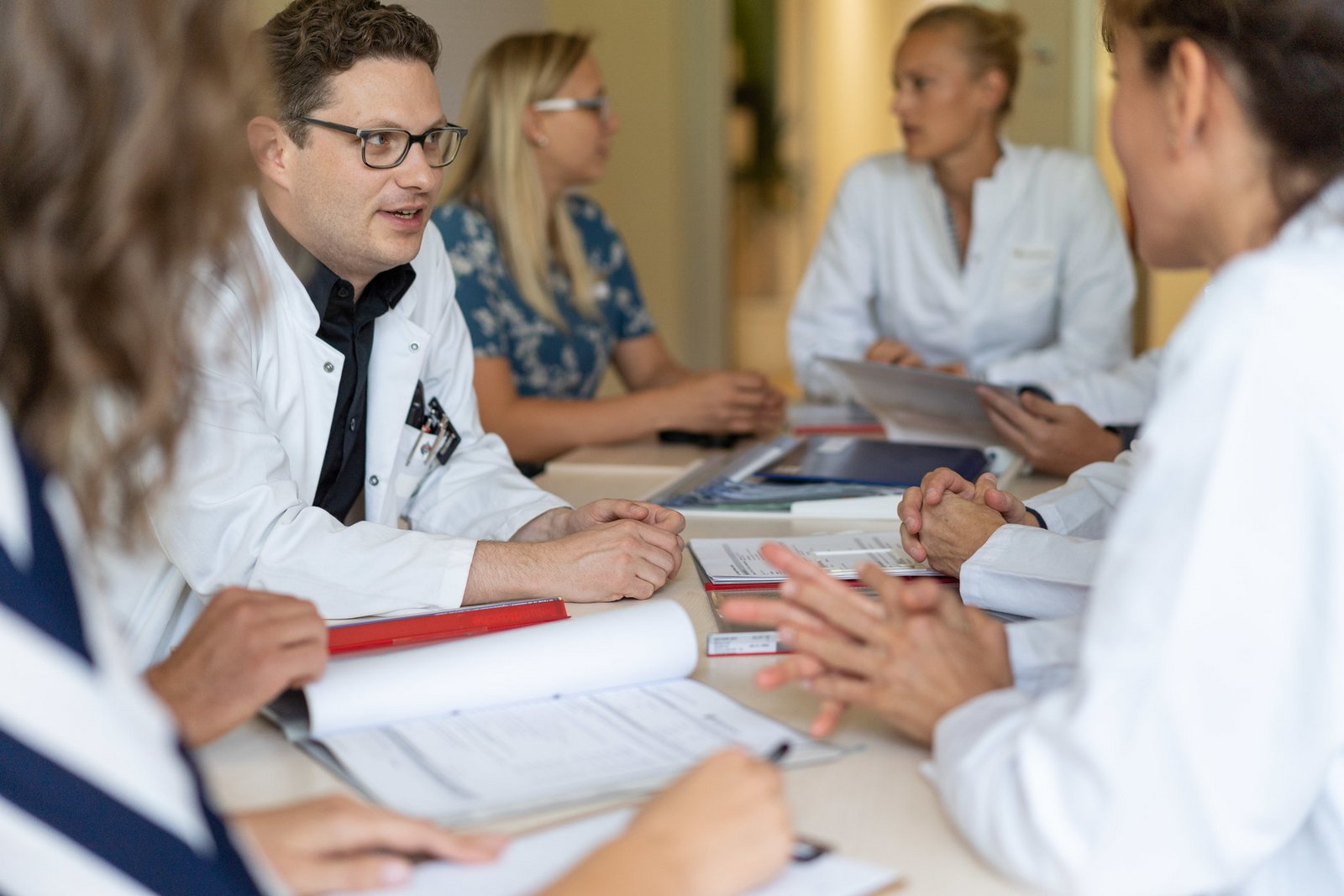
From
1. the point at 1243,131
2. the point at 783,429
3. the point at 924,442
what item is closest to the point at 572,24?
the point at 783,429

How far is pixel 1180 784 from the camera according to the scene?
2.52 feet

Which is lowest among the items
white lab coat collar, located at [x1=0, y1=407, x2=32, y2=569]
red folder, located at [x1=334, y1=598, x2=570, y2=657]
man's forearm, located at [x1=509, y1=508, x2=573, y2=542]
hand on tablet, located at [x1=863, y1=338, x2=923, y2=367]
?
man's forearm, located at [x1=509, y1=508, x2=573, y2=542]

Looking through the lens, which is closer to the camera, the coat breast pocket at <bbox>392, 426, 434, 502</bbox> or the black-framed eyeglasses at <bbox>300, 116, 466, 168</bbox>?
the black-framed eyeglasses at <bbox>300, 116, 466, 168</bbox>

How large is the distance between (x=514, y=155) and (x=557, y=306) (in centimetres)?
Answer: 34

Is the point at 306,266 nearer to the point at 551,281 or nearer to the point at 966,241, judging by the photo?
the point at 551,281

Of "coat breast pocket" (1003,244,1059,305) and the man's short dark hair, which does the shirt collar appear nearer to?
the man's short dark hair

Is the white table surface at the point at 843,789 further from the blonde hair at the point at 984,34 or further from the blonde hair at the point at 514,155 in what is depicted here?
the blonde hair at the point at 984,34

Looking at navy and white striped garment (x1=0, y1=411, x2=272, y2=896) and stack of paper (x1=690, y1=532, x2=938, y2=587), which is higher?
navy and white striped garment (x1=0, y1=411, x2=272, y2=896)

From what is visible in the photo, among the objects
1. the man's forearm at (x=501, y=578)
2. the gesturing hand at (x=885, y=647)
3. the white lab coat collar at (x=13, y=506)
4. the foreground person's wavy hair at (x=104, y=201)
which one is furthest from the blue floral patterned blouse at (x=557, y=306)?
the white lab coat collar at (x=13, y=506)

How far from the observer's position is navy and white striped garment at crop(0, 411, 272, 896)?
26.4 inches

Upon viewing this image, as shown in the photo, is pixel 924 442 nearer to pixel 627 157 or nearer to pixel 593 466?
pixel 593 466

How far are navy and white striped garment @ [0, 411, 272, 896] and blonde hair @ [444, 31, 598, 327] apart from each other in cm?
210

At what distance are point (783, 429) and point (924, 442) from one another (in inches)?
19.2

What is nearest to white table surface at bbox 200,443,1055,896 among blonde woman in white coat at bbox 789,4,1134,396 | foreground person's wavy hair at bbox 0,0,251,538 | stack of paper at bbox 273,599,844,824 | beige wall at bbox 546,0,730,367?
stack of paper at bbox 273,599,844,824
